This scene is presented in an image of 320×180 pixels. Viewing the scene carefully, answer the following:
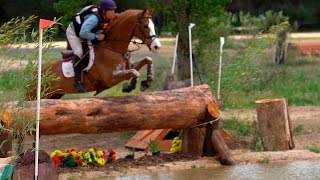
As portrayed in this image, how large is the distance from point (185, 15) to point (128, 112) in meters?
8.07

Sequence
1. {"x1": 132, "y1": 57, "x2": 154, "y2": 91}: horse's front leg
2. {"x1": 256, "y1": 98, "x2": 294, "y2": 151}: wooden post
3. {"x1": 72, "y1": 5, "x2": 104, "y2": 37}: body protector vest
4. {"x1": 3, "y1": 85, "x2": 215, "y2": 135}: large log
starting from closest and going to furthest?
{"x1": 3, "y1": 85, "x2": 215, "y2": 135}: large log, {"x1": 256, "y1": 98, "x2": 294, "y2": 151}: wooden post, {"x1": 72, "y1": 5, "x2": 104, "y2": 37}: body protector vest, {"x1": 132, "y1": 57, "x2": 154, "y2": 91}: horse's front leg

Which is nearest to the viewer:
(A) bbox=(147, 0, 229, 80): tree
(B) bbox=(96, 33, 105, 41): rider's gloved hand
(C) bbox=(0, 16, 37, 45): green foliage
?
(C) bbox=(0, 16, 37, 45): green foliage

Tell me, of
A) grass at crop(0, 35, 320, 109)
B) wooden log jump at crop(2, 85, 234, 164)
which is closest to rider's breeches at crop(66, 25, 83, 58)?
grass at crop(0, 35, 320, 109)

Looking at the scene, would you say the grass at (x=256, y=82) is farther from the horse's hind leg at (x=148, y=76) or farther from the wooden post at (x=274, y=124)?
the wooden post at (x=274, y=124)

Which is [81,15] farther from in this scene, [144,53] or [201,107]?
[144,53]

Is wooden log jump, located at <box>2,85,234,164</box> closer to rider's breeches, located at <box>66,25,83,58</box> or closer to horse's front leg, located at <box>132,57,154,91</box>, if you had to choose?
horse's front leg, located at <box>132,57,154,91</box>

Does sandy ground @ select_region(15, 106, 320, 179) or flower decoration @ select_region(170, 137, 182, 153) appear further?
flower decoration @ select_region(170, 137, 182, 153)

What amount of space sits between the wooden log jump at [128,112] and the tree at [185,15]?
6778 millimetres

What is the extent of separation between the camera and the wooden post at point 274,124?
13.6 metres

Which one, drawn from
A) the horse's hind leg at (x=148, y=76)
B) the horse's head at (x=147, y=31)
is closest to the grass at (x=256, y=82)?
the horse's hind leg at (x=148, y=76)

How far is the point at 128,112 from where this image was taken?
40.7ft

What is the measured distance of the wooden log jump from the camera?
468 inches

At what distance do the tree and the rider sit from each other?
207 inches

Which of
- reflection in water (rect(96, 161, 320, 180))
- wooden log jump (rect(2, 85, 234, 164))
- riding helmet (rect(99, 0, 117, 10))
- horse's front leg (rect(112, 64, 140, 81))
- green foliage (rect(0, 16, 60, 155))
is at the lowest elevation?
reflection in water (rect(96, 161, 320, 180))
